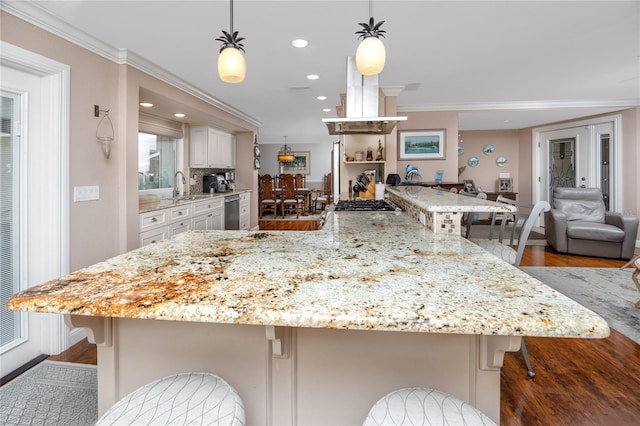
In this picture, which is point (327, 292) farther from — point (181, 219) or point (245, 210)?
point (245, 210)

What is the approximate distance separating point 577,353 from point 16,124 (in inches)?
154

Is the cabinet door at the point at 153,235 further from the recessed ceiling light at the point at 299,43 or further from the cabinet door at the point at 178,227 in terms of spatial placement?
the recessed ceiling light at the point at 299,43

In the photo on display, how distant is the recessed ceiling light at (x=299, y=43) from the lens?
271 centimetres

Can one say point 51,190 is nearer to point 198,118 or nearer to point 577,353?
point 198,118

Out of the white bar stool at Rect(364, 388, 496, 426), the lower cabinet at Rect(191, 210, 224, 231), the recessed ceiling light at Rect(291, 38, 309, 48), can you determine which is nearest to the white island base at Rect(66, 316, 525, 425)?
the white bar stool at Rect(364, 388, 496, 426)

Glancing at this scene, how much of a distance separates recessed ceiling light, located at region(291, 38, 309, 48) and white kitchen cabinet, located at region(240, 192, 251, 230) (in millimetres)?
3669

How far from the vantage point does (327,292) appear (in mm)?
817

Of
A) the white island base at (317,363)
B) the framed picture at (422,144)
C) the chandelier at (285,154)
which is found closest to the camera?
the white island base at (317,363)

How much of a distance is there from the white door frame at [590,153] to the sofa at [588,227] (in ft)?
2.57

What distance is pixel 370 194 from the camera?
A: 411 cm

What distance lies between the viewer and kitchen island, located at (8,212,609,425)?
718 mm

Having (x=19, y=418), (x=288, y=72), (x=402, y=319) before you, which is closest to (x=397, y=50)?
(x=288, y=72)

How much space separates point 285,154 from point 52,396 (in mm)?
9964

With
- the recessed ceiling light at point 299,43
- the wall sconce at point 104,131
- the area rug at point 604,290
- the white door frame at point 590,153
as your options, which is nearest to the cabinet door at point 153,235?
the wall sconce at point 104,131
